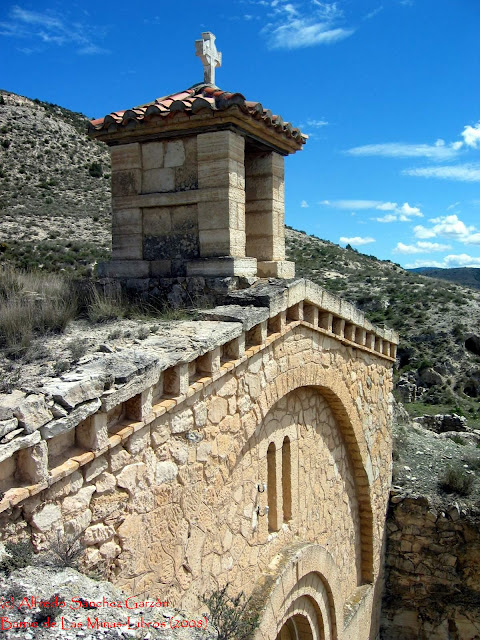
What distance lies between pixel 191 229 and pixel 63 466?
369 centimetres

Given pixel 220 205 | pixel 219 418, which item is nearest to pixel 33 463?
pixel 219 418

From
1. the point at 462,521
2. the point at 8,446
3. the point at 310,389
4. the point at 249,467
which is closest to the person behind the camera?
the point at 8,446

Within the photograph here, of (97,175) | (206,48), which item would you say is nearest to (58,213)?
(97,175)

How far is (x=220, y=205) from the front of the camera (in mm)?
5945

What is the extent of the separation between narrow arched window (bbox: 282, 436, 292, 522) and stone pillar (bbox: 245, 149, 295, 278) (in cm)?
214

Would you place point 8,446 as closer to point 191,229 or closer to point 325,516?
point 191,229

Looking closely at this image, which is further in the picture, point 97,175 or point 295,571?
point 97,175

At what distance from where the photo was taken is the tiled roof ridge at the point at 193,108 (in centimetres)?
563

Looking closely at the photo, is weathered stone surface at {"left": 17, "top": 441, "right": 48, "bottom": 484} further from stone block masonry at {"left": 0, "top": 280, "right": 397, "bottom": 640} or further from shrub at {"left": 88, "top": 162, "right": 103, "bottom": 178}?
shrub at {"left": 88, "top": 162, "right": 103, "bottom": 178}

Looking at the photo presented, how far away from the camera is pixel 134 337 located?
180 inches

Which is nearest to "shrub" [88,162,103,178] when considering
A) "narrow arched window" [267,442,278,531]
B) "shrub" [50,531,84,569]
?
"narrow arched window" [267,442,278,531]

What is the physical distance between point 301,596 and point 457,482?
4385 mm

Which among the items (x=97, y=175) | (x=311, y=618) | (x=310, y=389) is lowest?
(x=311, y=618)

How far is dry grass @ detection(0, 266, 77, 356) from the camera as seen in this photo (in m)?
4.60
